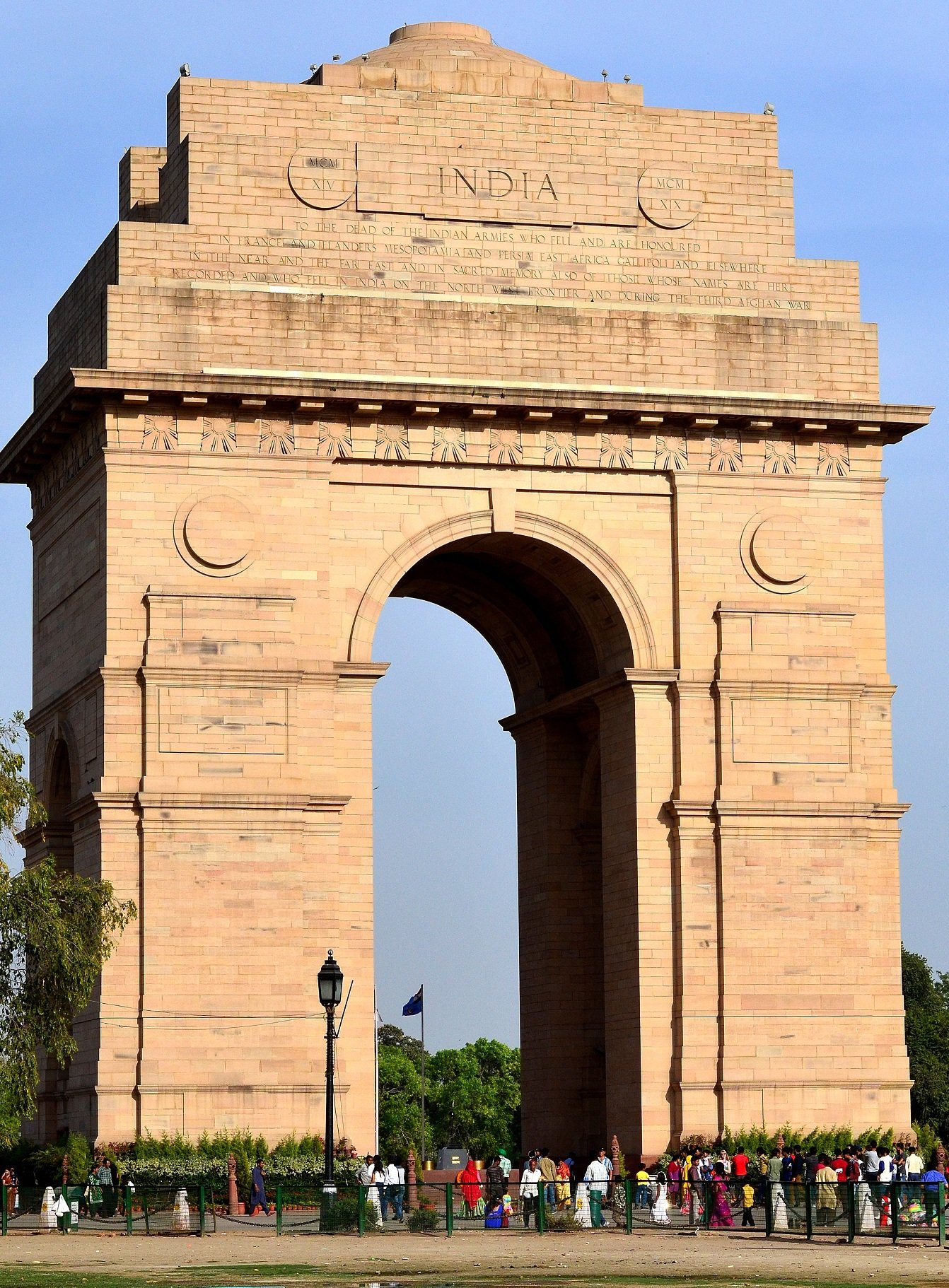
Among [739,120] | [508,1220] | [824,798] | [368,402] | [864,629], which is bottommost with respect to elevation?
[508,1220]

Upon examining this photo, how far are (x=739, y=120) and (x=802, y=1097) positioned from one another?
54.2 feet

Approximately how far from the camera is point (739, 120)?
143ft

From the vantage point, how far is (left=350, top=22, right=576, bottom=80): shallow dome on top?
143 ft

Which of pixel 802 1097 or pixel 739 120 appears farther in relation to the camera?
pixel 739 120

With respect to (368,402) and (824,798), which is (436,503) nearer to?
(368,402)

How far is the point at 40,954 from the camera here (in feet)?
118

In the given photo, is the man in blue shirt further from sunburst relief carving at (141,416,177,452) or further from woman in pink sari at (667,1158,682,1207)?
sunburst relief carving at (141,416,177,452)

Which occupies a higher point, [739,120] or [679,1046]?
[739,120]

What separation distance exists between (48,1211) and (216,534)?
35.2 ft

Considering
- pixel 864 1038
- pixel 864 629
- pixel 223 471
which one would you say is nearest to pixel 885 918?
pixel 864 1038

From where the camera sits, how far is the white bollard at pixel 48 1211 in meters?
35.0

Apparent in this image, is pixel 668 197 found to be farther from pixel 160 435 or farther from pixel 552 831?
pixel 552 831

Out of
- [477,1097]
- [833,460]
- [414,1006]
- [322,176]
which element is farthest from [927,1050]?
[322,176]

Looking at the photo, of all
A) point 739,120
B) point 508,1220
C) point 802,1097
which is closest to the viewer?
point 508,1220
